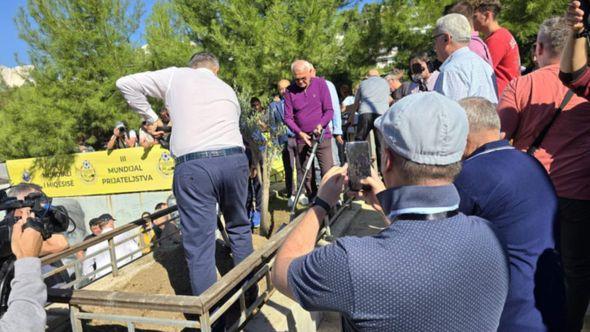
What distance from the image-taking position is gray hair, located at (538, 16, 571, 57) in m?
2.41

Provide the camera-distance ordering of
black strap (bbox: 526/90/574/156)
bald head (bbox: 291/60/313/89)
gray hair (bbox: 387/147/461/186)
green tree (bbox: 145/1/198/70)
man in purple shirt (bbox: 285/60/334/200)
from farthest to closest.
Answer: green tree (bbox: 145/1/198/70)
man in purple shirt (bbox: 285/60/334/200)
bald head (bbox: 291/60/313/89)
black strap (bbox: 526/90/574/156)
gray hair (bbox: 387/147/461/186)

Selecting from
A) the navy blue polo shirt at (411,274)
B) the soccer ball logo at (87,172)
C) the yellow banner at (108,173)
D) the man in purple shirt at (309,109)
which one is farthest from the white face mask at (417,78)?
the soccer ball logo at (87,172)

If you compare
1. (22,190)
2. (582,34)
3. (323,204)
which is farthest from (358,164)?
(22,190)

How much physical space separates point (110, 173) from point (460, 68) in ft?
27.3

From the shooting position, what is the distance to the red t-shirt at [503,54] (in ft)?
10.9

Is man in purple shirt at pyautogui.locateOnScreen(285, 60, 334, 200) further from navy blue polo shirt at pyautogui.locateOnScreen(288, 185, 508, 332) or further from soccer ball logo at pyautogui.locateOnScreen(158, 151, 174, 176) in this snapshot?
soccer ball logo at pyautogui.locateOnScreen(158, 151, 174, 176)

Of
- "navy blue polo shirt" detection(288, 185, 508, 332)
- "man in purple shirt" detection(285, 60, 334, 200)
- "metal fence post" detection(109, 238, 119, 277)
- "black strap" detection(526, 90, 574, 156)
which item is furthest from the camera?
"man in purple shirt" detection(285, 60, 334, 200)

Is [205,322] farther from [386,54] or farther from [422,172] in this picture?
[386,54]

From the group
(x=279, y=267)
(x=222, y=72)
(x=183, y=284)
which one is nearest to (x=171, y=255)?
(x=183, y=284)

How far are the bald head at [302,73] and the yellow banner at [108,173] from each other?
14.4 feet

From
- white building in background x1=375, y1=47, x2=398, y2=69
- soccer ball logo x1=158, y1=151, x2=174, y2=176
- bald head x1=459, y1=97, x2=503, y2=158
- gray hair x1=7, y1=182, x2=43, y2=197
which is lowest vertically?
soccer ball logo x1=158, y1=151, x2=174, y2=176

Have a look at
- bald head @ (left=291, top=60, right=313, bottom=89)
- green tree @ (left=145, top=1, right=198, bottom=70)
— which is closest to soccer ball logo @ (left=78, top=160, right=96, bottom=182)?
green tree @ (left=145, top=1, right=198, bottom=70)

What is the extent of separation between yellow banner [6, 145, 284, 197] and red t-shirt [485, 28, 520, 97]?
549 cm

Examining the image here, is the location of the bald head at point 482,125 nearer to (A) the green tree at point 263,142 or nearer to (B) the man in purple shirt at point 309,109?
(B) the man in purple shirt at point 309,109
